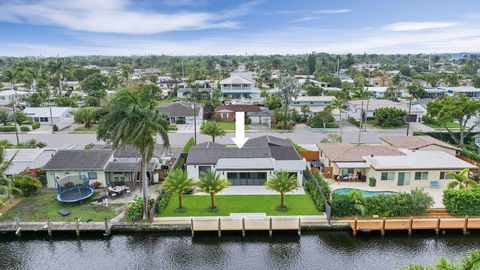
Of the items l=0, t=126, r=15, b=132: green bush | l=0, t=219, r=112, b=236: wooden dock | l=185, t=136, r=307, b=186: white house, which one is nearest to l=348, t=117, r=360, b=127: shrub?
l=185, t=136, r=307, b=186: white house

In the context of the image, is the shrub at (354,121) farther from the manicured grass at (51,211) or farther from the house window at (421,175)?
the manicured grass at (51,211)

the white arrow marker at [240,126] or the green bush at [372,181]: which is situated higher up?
the white arrow marker at [240,126]

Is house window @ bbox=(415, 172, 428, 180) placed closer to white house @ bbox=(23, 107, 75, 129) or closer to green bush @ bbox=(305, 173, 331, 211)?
green bush @ bbox=(305, 173, 331, 211)

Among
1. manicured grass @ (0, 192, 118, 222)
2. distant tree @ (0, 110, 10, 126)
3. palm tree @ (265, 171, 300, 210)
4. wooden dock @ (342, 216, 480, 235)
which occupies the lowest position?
wooden dock @ (342, 216, 480, 235)

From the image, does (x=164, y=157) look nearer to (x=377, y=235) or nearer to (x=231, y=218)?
(x=231, y=218)

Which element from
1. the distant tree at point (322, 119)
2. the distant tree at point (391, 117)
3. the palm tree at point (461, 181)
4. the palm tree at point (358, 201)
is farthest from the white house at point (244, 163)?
the distant tree at point (391, 117)

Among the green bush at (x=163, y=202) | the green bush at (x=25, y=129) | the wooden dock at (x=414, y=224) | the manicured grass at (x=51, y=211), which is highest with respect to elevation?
the green bush at (x=25, y=129)

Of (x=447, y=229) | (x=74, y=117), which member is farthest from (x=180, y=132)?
(x=447, y=229)
